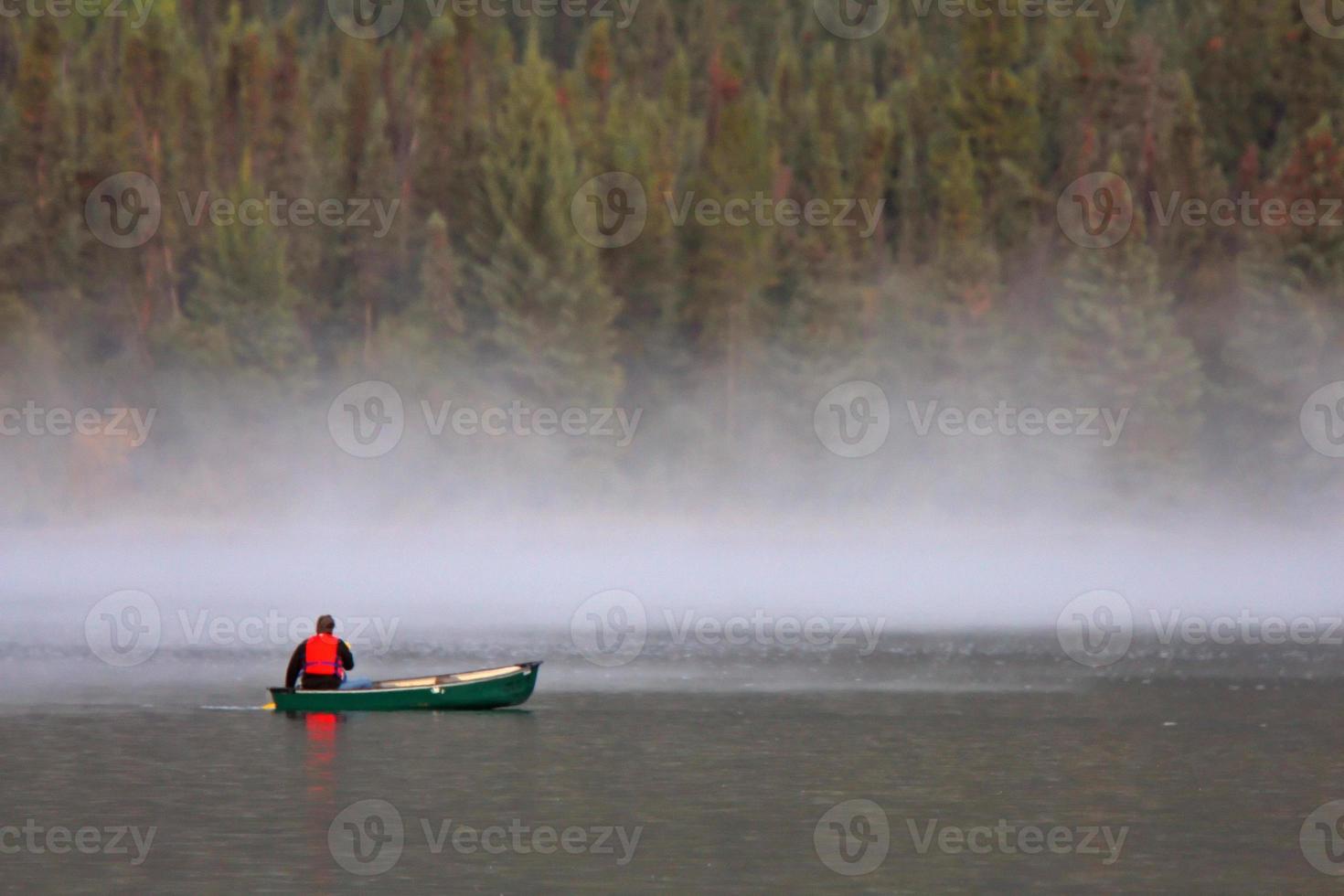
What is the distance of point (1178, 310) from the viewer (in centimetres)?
11019

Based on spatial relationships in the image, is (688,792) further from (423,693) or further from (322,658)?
(322,658)

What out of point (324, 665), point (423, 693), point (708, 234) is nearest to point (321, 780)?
point (423, 693)

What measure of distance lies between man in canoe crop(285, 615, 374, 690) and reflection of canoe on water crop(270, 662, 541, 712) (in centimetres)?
25

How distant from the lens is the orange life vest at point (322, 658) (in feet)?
129

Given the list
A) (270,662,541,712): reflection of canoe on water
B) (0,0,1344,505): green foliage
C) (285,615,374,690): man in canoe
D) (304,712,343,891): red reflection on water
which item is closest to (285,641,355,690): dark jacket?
(285,615,374,690): man in canoe

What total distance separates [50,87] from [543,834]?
97438mm

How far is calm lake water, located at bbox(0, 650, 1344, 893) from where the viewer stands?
24.8 m

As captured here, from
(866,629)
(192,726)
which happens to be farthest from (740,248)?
(192,726)

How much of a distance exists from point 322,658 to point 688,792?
10925 millimetres

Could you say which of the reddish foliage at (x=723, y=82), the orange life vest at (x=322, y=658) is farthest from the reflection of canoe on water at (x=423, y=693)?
the reddish foliage at (x=723, y=82)

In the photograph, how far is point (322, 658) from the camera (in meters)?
39.3

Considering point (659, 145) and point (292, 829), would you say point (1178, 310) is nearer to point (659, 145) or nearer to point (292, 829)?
point (659, 145)

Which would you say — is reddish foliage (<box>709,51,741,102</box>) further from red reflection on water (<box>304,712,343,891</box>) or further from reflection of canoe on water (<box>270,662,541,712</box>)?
red reflection on water (<box>304,712,343,891</box>)

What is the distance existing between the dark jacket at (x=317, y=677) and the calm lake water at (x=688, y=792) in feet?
2.08
